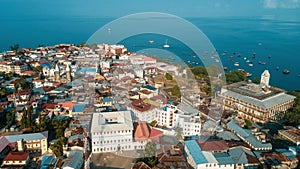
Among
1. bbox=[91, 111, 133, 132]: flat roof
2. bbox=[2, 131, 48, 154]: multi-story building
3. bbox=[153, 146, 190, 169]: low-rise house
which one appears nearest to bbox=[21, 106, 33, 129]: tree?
bbox=[2, 131, 48, 154]: multi-story building

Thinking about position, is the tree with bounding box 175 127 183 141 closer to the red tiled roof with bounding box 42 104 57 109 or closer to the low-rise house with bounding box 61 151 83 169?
the low-rise house with bounding box 61 151 83 169

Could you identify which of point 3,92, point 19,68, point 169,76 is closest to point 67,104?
point 3,92

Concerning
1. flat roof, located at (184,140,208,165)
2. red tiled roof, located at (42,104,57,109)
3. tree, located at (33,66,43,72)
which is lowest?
red tiled roof, located at (42,104,57,109)

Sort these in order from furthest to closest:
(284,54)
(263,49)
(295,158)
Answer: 1. (263,49)
2. (284,54)
3. (295,158)

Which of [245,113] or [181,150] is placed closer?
[181,150]

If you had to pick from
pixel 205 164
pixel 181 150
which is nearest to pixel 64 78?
pixel 181 150

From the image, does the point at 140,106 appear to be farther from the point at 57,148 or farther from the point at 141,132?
the point at 57,148

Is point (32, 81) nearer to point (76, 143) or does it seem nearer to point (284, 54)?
point (76, 143)
